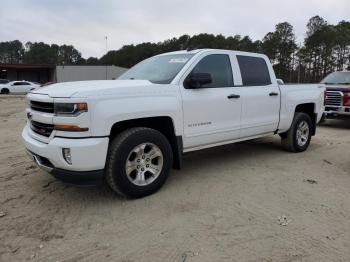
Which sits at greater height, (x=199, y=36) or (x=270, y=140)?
(x=199, y=36)

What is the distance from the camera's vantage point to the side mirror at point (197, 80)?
195 inches

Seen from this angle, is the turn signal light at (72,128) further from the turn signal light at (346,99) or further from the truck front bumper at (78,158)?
the turn signal light at (346,99)

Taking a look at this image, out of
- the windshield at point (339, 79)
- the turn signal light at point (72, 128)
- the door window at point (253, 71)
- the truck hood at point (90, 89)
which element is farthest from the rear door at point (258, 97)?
the windshield at point (339, 79)

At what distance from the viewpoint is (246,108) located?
5969mm

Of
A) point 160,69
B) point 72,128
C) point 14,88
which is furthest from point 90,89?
point 14,88

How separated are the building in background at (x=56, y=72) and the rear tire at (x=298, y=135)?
47751mm

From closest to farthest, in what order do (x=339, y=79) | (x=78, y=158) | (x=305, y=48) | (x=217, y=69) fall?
(x=78, y=158) < (x=217, y=69) < (x=339, y=79) < (x=305, y=48)

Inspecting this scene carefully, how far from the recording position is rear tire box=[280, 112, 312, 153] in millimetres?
Result: 7250

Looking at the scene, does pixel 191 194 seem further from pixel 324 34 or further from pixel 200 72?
pixel 324 34

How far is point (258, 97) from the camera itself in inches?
243

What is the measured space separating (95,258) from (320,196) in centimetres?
300

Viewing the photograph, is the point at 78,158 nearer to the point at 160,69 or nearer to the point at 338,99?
the point at 160,69

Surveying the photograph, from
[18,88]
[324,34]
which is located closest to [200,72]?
[18,88]

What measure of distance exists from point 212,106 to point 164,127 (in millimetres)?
814
